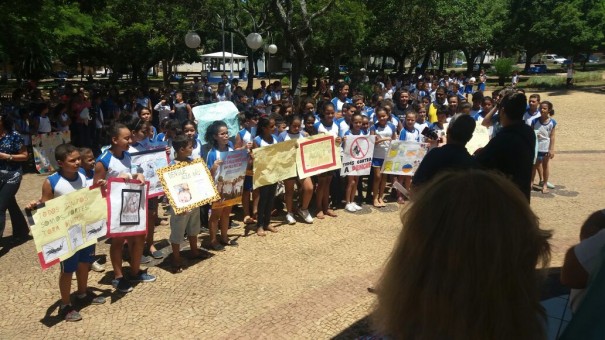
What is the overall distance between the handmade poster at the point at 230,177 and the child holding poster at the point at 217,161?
64 mm

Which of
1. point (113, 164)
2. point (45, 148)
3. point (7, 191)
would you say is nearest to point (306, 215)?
point (113, 164)

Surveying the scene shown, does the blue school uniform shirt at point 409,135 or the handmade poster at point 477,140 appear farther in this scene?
the handmade poster at point 477,140

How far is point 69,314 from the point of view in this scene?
15.8 ft

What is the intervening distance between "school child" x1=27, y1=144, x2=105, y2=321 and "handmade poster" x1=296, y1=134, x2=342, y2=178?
342 centimetres

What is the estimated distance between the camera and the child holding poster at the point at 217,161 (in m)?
6.37

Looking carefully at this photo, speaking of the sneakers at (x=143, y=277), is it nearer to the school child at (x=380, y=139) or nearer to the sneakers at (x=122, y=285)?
the sneakers at (x=122, y=285)

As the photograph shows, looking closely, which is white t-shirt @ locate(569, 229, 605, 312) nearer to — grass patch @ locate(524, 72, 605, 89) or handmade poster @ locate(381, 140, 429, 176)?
handmade poster @ locate(381, 140, 429, 176)

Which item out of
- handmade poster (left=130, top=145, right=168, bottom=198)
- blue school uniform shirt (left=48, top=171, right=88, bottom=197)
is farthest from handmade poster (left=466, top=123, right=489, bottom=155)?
blue school uniform shirt (left=48, top=171, right=88, bottom=197)

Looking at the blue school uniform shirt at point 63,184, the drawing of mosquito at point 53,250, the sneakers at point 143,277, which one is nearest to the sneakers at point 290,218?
the sneakers at point 143,277

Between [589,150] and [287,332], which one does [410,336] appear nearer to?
[287,332]

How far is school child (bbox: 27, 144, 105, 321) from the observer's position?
4789 mm

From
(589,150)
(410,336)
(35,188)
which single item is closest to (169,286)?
(410,336)

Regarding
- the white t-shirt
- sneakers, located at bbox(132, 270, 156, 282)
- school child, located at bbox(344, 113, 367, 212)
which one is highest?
the white t-shirt

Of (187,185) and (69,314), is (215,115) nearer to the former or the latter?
(187,185)
